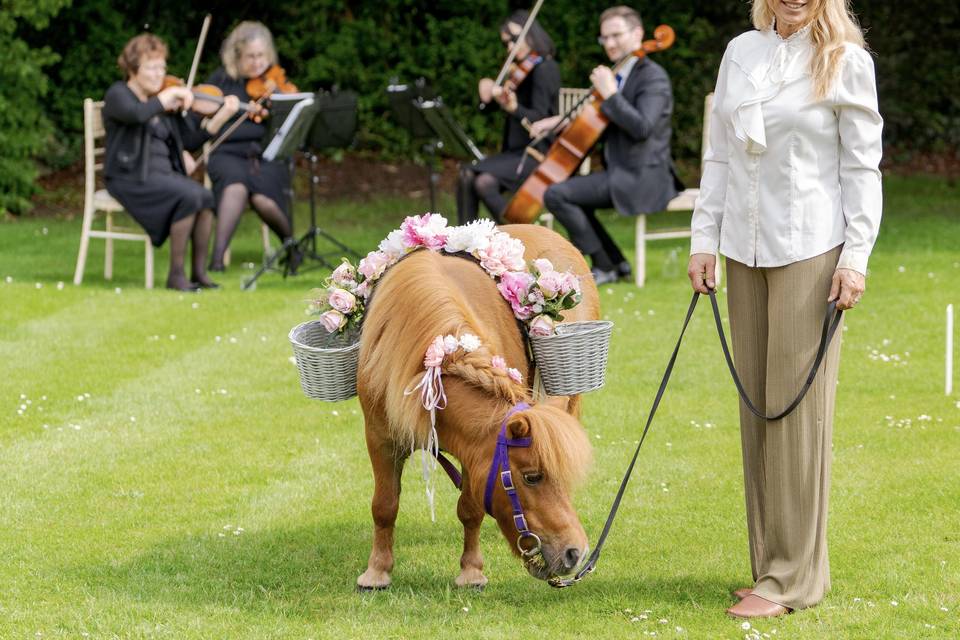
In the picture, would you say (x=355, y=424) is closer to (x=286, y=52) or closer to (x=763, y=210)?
(x=763, y=210)

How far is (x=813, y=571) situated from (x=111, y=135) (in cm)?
811

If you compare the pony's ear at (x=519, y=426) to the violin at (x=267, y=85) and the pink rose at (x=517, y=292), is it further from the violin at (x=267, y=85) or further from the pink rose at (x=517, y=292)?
the violin at (x=267, y=85)

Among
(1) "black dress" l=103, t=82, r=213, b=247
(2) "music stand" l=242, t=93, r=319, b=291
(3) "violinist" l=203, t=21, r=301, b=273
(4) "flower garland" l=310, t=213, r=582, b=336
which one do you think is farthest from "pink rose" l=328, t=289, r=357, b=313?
(3) "violinist" l=203, t=21, r=301, b=273

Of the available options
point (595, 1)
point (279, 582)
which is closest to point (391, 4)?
point (595, 1)

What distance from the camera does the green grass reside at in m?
4.53

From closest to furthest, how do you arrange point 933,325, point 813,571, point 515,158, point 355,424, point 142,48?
point 813,571, point 355,424, point 933,325, point 142,48, point 515,158

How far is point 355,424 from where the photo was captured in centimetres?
712

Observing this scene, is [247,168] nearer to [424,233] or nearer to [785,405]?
[424,233]

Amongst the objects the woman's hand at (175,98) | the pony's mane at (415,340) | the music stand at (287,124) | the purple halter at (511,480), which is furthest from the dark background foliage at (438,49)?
the purple halter at (511,480)

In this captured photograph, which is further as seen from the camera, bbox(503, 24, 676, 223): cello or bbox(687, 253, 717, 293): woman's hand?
bbox(503, 24, 676, 223): cello

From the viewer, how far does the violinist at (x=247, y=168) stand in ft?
38.7

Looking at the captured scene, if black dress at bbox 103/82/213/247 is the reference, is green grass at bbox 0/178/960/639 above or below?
below

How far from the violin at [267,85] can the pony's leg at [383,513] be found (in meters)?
7.83

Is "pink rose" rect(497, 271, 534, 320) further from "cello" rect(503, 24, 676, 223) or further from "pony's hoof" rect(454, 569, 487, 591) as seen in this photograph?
"cello" rect(503, 24, 676, 223)
